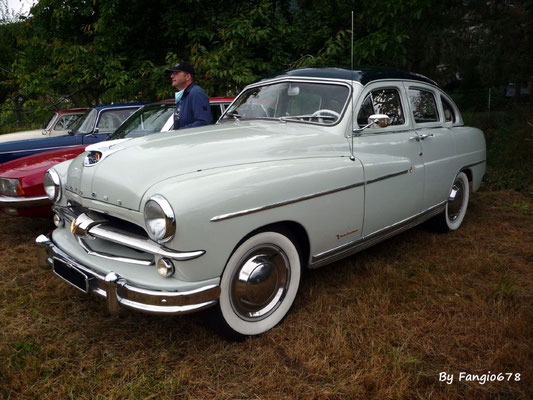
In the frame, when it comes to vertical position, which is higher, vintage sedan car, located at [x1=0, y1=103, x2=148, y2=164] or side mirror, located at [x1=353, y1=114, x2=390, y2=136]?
side mirror, located at [x1=353, y1=114, x2=390, y2=136]

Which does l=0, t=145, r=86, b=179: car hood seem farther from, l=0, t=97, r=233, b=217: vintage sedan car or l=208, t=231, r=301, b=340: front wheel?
l=208, t=231, r=301, b=340: front wheel

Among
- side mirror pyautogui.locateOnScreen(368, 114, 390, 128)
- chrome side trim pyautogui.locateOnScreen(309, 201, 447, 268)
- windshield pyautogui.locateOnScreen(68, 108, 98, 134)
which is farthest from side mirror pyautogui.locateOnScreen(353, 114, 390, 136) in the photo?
windshield pyautogui.locateOnScreen(68, 108, 98, 134)

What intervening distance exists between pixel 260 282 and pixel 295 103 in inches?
64.9

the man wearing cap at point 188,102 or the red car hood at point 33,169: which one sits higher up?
the man wearing cap at point 188,102

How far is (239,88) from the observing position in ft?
24.8

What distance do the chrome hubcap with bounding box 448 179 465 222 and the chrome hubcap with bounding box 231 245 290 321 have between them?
8.28 ft

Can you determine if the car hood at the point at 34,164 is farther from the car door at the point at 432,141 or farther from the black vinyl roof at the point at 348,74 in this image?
the car door at the point at 432,141

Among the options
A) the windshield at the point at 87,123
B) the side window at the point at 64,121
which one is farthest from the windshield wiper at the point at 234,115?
the side window at the point at 64,121

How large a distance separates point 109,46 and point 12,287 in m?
5.87

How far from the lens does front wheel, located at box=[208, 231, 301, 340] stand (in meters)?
2.50

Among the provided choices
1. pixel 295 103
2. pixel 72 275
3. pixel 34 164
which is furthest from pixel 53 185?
pixel 295 103

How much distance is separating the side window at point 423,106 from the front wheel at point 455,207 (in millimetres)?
760

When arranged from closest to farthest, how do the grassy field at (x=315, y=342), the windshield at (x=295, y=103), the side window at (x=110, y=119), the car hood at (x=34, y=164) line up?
the grassy field at (x=315, y=342) → the windshield at (x=295, y=103) → the car hood at (x=34, y=164) → the side window at (x=110, y=119)

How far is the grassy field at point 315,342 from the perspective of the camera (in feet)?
7.48
